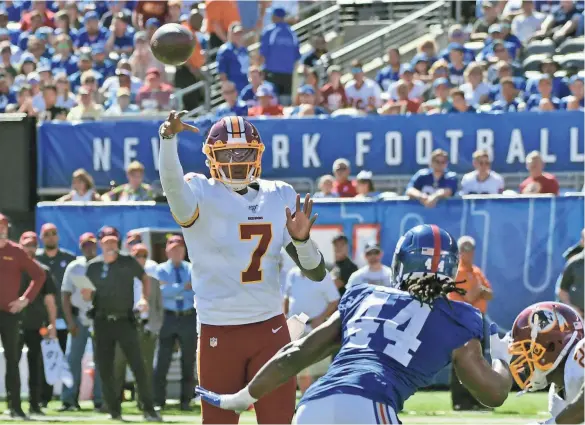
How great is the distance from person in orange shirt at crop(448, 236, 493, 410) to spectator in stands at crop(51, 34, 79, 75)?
7.41 m

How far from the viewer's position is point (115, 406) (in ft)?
35.4

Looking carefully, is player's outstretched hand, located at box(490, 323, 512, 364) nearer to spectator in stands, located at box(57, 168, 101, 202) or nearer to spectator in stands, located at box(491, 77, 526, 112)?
spectator in stands, located at box(57, 168, 101, 202)

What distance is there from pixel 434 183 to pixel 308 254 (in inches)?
270

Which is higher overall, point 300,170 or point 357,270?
point 300,170

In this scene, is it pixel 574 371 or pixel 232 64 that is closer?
pixel 574 371

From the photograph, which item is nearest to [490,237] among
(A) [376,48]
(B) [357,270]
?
(B) [357,270]

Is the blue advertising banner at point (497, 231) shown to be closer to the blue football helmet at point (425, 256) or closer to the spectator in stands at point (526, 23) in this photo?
the spectator in stands at point (526, 23)

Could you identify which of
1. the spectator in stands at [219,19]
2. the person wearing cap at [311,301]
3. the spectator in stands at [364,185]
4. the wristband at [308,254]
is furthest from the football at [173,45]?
the spectator in stands at [219,19]

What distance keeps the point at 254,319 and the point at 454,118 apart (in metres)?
7.67

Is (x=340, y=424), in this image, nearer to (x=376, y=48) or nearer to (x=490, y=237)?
(x=490, y=237)

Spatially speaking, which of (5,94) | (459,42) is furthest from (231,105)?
(5,94)

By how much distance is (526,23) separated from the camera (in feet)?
54.0

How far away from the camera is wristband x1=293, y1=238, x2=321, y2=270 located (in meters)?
5.73

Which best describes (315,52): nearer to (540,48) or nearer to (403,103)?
(540,48)
